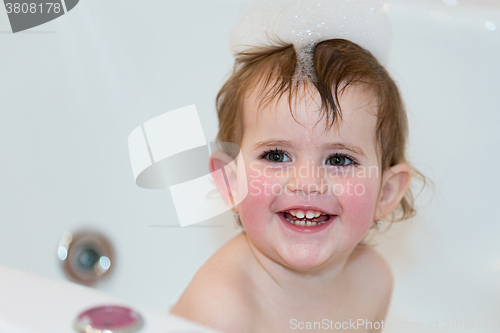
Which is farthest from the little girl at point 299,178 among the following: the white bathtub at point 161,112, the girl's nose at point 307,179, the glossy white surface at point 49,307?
the glossy white surface at point 49,307

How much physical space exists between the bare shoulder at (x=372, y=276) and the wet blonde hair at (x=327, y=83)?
0.23 meters

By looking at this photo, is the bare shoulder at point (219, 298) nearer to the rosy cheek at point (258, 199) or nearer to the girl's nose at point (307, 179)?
the rosy cheek at point (258, 199)

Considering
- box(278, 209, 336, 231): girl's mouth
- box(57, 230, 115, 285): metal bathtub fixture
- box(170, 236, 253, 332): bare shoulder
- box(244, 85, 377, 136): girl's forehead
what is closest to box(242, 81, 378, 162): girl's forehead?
box(244, 85, 377, 136): girl's forehead

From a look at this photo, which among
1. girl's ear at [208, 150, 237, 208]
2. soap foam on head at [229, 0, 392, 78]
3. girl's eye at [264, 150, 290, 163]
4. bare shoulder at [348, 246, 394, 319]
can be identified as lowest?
bare shoulder at [348, 246, 394, 319]

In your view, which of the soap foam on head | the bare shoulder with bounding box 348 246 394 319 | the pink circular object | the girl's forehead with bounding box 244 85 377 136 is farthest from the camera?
the bare shoulder with bounding box 348 246 394 319

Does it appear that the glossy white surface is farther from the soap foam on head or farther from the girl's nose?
the soap foam on head

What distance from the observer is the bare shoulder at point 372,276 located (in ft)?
3.66

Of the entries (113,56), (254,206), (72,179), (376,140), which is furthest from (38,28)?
(376,140)

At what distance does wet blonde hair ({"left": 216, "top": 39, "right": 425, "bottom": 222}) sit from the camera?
0.86 m

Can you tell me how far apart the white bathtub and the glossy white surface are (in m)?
0.64

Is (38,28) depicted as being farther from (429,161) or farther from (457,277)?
(457,277)

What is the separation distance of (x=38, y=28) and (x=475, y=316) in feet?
4.03

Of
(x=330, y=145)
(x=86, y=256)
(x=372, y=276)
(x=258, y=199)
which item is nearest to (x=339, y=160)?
(x=330, y=145)

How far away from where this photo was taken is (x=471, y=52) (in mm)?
1269
